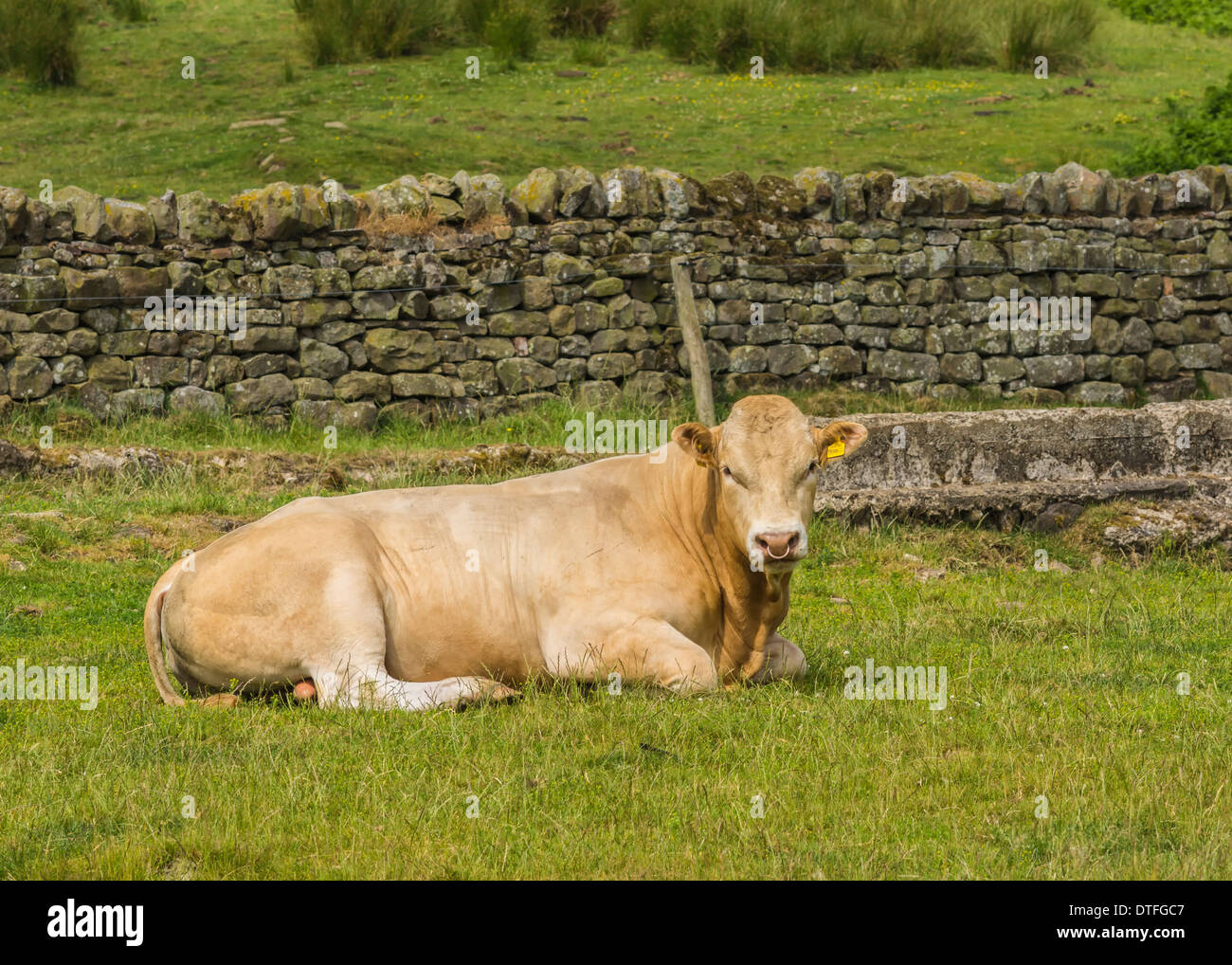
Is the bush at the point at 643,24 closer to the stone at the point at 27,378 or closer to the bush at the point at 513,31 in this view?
the bush at the point at 513,31

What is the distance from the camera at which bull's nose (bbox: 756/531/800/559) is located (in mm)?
6422

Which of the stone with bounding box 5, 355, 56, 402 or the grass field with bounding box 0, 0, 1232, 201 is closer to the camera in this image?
the stone with bounding box 5, 355, 56, 402

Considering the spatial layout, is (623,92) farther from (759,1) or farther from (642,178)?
(642,178)

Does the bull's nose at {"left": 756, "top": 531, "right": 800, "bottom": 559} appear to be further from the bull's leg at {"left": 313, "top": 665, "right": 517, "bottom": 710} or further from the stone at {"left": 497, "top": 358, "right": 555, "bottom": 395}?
the stone at {"left": 497, "top": 358, "right": 555, "bottom": 395}

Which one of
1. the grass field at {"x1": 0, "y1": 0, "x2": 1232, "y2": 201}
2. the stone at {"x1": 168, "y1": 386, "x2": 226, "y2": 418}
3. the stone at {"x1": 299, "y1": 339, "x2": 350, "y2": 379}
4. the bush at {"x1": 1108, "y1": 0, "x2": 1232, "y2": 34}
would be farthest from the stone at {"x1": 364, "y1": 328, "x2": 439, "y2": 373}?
the bush at {"x1": 1108, "y1": 0, "x2": 1232, "y2": 34}

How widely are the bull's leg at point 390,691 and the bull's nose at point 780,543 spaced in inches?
53.5

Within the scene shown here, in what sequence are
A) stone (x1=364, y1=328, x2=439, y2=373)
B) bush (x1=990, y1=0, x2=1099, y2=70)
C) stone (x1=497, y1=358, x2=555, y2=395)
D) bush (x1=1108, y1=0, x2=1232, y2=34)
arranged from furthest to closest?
bush (x1=1108, y1=0, x2=1232, y2=34)
bush (x1=990, y1=0, x2=1099, y2=70)
stone (x1=497, y1=358, x2=555, y2=395)
stone (x1=364, y1=328, x2=439, y2=373)

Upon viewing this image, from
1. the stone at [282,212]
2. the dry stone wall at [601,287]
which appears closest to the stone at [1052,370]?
the dry stone wall at [601,287]

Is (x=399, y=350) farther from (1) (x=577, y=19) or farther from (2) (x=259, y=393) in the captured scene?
(1) (x=577, y=19)

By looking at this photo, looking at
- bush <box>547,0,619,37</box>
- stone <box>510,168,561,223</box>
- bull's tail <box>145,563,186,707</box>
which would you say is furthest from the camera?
bush <box>547,0,619,37</box>

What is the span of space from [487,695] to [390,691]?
43cm

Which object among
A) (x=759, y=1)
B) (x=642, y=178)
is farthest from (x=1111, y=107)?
(x=642, y=178)

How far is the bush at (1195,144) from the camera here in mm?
19719

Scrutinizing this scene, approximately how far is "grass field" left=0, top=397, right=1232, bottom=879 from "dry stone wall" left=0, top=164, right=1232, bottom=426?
6.20 meters
